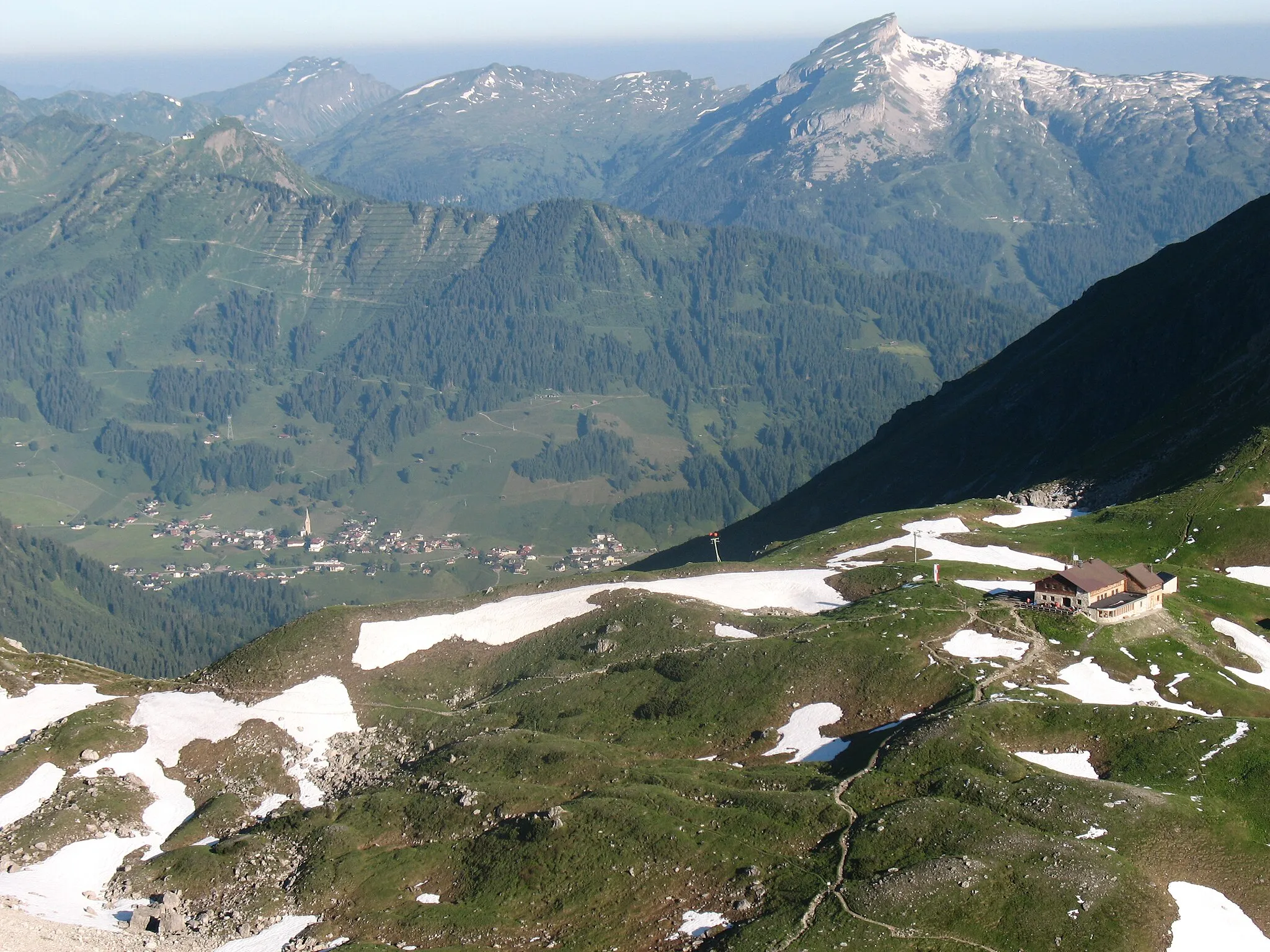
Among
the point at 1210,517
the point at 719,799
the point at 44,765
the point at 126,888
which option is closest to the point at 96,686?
the point at 44,765

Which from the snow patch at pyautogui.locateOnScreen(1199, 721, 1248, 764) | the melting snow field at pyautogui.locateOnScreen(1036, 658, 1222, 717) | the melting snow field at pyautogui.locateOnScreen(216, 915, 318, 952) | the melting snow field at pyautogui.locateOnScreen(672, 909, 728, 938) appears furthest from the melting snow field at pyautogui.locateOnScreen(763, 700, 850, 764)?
the melting snow field at pyautogui.locateOnScreen(216, 915, 318, 952)

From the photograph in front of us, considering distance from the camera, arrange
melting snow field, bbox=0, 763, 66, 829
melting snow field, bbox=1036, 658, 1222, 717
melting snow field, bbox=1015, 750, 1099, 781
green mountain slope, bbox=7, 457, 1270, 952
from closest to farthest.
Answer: green mountain slope, bbox=7, 457, 1270, 952, melting snow field, bbox=1015, 750, 1099, 781, melting snow field, bbox=1036, 658, 1222, 717, melting snow field, bbox=0, 763, 66, 829

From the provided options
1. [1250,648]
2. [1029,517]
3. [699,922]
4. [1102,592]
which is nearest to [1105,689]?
[1102,592]

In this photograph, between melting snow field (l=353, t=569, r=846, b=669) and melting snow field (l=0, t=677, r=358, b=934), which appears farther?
melting snow field (l=353, t=569, r=846, b=669)

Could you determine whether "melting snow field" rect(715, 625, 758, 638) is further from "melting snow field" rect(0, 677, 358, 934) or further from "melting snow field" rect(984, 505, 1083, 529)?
"melting snow field" rect(984, 505, 1083, 529)

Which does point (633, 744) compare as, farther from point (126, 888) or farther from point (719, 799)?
point (126, 888)

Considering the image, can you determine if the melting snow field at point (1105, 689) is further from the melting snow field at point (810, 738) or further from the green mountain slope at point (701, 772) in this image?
the melting snow field at point (810, 738)
